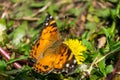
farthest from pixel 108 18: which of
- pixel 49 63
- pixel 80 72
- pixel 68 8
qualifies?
pixel 49 63

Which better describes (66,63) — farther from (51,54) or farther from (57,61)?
(51,54)

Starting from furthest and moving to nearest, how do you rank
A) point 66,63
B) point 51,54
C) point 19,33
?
point 19,33 < point 51,54 < point 66,63

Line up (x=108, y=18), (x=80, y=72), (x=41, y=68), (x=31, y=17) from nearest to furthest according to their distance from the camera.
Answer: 1. (x=41, y=68)
2. (x=80, y=72)
3. (x=108, y=18)
4. (x=31, y=17)

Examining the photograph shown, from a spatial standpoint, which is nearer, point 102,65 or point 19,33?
point 102,65

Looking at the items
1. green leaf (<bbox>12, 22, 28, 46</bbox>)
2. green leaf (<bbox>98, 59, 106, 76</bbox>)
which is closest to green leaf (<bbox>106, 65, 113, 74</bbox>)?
green leaf (<bbox>98, 59, 106, 76</bbox>)

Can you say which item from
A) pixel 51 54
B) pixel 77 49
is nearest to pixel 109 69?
pixel 77 49

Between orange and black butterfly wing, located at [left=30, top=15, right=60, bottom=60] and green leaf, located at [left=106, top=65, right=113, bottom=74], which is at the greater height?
orange and black butterfly wing, located at [left=30, top=15, right=60, bottom=60]

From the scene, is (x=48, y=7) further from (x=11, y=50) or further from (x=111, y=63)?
(x=111, y=63)

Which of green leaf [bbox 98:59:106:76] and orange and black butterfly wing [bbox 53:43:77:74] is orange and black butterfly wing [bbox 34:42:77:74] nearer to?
orange and black butterfly wing [bbox 53:43:77:74]
